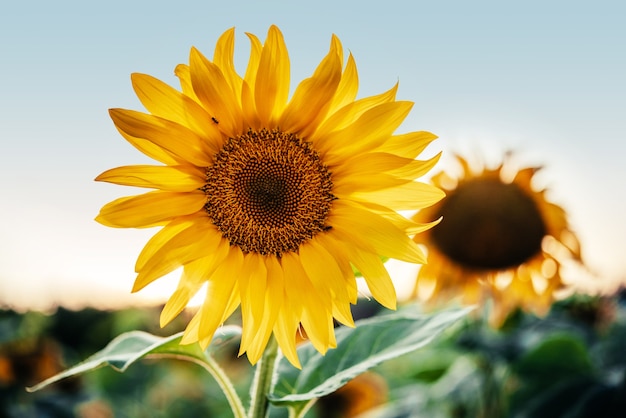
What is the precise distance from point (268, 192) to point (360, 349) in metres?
0.47

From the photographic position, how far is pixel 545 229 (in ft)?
12.1

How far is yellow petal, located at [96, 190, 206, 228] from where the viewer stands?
146 centimetres

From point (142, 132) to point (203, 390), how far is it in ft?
20.7

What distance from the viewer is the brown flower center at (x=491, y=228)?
3607 millimetres

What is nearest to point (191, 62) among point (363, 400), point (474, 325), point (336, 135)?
point (336, 135)

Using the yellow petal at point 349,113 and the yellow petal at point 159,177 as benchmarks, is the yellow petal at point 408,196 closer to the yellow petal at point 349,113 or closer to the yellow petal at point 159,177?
the yellow petal at point 349,113

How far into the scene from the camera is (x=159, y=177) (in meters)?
1.56

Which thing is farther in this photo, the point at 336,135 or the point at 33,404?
the point at 33,404

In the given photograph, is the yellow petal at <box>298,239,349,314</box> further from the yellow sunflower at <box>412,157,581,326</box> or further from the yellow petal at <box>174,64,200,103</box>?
the yellow sunflower at <box>412,157,581,326</box>

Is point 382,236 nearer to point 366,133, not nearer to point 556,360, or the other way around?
point 366,133

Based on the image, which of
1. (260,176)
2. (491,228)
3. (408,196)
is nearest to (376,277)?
(408,196)

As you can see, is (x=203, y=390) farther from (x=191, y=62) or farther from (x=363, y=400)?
(x=191, y=62)

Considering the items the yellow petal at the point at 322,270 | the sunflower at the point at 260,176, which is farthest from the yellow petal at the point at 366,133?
the yellow petal at the point at 322,270

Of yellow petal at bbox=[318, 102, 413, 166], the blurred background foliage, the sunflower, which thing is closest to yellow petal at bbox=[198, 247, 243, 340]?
the sunflower
